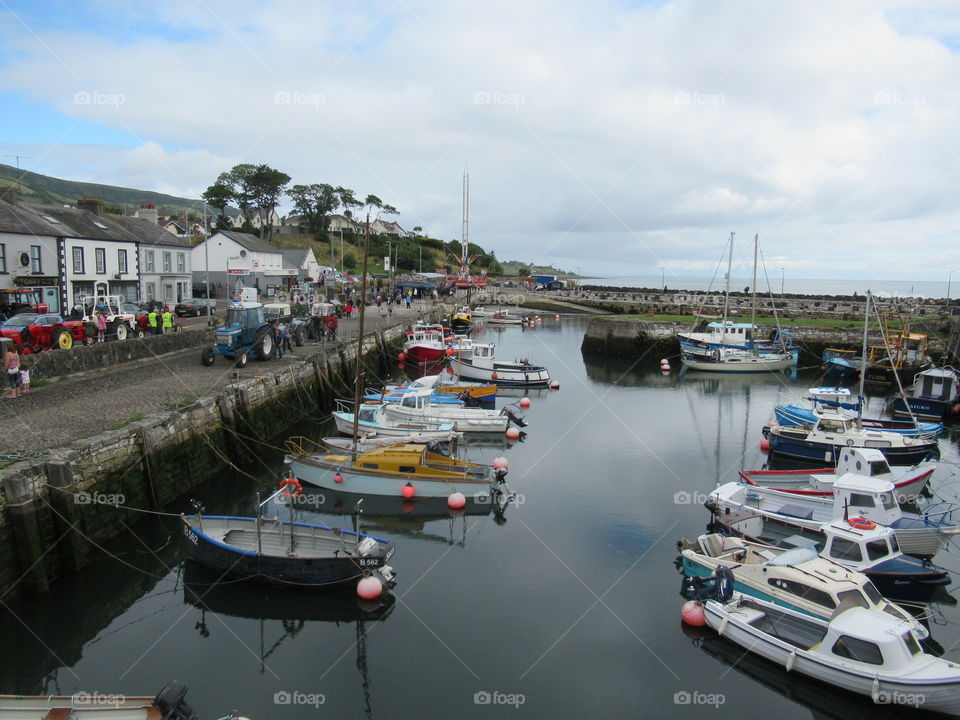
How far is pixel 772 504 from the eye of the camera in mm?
15602

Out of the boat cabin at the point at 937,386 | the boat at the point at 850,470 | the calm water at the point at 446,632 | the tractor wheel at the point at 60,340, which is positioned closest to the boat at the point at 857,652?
the calm water at the point at 446,632

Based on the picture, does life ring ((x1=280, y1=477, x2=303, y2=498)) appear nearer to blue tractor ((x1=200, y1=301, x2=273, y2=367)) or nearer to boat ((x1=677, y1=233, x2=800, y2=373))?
blue tractor ((x1=200, y1=301, x2=273, y2=367))

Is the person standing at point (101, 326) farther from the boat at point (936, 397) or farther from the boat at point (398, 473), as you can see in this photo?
the boat at point (936, 397)

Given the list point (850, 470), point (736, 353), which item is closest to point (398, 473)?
point (850, 470)

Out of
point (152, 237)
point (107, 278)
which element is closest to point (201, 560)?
point (107, 278)

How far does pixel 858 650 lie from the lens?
9.69m

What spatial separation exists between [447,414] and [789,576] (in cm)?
1433

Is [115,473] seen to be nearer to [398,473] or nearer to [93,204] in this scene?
[398,473]

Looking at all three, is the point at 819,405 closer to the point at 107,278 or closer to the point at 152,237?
the point at 107,278

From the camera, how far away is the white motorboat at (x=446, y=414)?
22484 mm

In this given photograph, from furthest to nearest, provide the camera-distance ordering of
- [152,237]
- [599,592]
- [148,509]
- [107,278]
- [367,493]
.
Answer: [152,237], [107,278], [367,493], [148,509], [599,592]

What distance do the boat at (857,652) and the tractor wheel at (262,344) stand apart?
2049 centimetres

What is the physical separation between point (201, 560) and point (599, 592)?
27.1ft

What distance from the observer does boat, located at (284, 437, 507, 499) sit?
1675 centimetres
